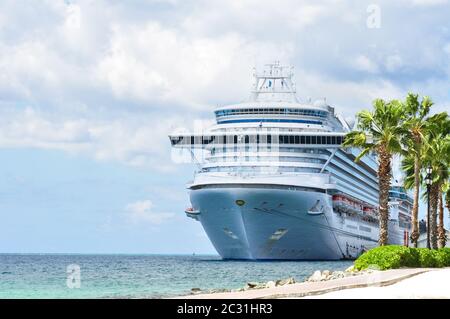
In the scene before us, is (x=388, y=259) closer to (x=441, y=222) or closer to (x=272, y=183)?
(x=441, y=222)

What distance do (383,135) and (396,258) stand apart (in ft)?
32.3

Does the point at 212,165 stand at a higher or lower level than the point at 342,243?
higher

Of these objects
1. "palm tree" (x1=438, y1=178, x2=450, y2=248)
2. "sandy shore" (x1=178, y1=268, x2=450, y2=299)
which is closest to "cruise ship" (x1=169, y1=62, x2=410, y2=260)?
"palm tree" (x1=438, y1=178, x2=450, y2=248)

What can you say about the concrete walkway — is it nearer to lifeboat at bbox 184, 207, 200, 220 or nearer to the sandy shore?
the sandy shore

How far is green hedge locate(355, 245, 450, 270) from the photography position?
3409 centimetres

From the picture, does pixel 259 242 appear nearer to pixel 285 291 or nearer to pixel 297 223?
pixel 297 223

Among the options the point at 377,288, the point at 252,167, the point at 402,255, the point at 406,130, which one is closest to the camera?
the point at 377,288

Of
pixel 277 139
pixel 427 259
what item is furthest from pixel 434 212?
pixel 277 139

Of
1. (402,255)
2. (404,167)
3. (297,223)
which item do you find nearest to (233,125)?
(297,223)

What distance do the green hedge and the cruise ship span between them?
31.5 meters
